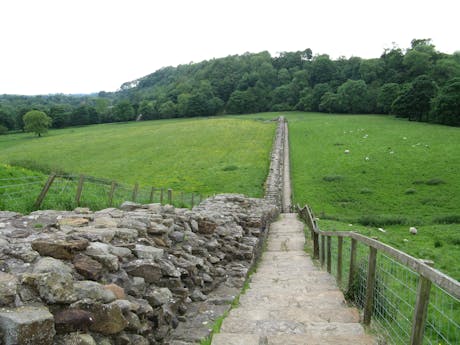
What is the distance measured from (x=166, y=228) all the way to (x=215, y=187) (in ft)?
91.4

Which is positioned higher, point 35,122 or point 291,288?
point 35,122

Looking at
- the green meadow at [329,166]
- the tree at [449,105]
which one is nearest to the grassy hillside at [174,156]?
the green meadow at [329,166]

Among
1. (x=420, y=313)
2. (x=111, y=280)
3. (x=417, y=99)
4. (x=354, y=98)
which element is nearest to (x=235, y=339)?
(x=111, y=280)

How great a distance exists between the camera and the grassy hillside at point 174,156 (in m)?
37.6

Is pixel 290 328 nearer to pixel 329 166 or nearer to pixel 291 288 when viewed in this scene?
pixel 291 288

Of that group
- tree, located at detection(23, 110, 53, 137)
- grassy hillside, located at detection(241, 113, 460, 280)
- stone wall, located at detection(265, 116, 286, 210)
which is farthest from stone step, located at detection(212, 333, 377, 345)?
tree, located at detection(23, 110, 53, 137)

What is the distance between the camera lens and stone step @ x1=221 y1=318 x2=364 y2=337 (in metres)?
5.11

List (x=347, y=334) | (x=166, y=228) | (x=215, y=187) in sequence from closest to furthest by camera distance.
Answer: (x=347, y=334) < (x=166, y=228) < (x=215, y=187)

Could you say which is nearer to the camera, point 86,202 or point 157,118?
point 86,202

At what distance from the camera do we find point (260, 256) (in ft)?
42.3

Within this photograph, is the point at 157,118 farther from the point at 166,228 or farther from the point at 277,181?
the point at 166,228

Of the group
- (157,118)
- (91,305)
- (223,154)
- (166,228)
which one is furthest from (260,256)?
(157,118)

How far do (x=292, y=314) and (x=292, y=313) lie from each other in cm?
6

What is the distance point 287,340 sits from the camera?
15.7 ft
